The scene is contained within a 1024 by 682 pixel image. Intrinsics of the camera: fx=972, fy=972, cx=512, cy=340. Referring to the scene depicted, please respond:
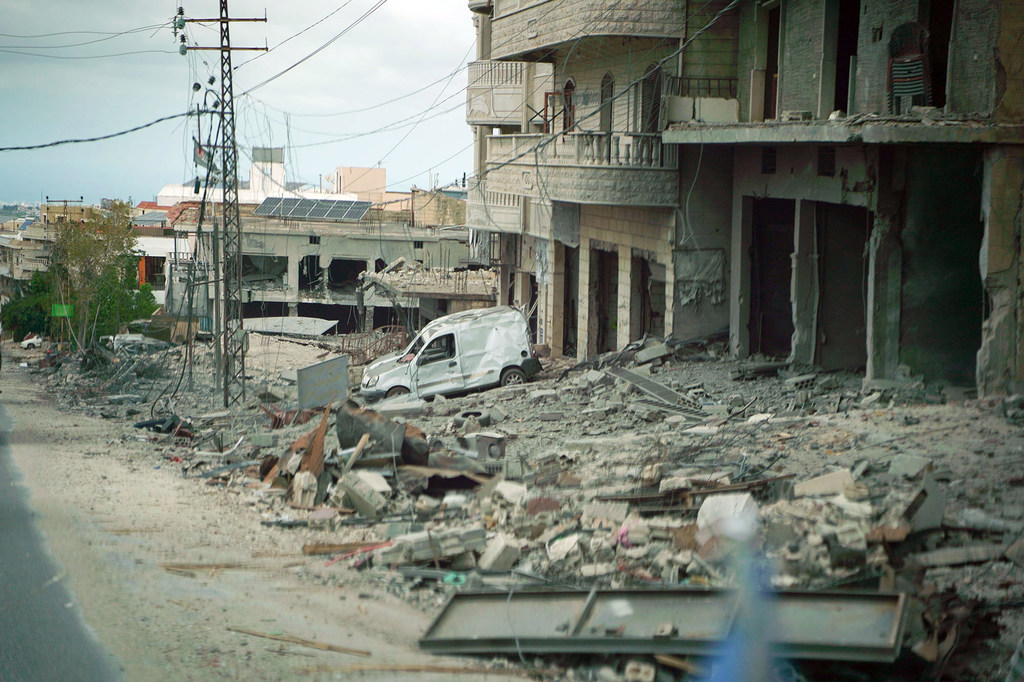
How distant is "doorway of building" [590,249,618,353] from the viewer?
2420 centimetres

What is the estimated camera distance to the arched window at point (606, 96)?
71.7 feet

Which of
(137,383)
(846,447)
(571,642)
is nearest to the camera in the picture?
(571,642)

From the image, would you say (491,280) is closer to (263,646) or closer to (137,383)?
(137,383)

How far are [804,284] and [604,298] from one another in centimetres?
849

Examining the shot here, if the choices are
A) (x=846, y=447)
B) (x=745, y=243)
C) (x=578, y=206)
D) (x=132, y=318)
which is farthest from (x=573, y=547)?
(x=132, y=318)

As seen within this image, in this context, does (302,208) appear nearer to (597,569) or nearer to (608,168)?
(608,168)

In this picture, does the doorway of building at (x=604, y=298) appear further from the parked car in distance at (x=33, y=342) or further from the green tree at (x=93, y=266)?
the parked car in distance at (x=33, y=342)

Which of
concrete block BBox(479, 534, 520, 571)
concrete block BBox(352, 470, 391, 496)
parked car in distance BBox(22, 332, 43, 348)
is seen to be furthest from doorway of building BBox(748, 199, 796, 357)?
parked car in distance BBox(22, 332, 43, 348)

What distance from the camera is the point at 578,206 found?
80.5 ft

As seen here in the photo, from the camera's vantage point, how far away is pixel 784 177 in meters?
16.5

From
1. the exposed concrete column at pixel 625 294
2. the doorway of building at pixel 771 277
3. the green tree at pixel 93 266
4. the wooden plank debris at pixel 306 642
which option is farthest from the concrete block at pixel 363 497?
the green tree at pixel 93 266

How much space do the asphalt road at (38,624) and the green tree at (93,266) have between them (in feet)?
130

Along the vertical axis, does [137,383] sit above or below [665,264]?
below

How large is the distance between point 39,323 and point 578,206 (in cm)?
4152
